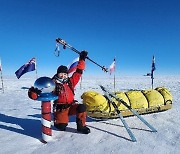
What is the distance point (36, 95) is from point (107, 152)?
71.3 inches

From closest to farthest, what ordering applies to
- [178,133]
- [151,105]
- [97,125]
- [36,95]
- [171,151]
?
1. [171,151]
2. [36,95]
3. [178,133]
4. [97,125]
5. [151,105]

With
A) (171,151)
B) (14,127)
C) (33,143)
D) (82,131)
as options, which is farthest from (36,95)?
(171,151)

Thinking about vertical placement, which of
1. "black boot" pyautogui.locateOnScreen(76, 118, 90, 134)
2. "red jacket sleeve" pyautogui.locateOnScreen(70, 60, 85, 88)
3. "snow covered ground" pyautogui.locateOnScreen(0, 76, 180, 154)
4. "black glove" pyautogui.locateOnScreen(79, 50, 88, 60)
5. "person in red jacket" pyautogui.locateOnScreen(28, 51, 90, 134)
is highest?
"black glove" pyautogui.locateOnScreen(79, 50, 88, 60)

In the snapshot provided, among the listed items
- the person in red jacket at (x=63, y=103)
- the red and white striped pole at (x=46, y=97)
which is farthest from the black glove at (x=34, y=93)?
the person in red jacket at (x=63, y=103)

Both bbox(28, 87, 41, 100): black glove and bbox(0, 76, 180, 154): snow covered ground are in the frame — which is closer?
bbox(0, 76, 180, 154): snow covered ground

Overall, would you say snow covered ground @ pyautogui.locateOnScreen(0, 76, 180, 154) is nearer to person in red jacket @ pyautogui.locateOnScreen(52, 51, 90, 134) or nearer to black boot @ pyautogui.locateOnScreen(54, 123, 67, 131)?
black boot @ pyautogui.locateOnScreen(54, 123, 67, 131)

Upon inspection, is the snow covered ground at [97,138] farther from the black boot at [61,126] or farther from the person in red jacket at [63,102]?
the person in red jacket at [63,102]

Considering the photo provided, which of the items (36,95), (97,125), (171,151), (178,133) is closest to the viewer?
(171,151)

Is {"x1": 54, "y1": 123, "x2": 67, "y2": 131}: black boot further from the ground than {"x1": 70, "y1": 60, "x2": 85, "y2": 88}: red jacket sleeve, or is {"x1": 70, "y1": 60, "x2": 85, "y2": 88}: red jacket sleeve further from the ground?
{"x1": 70, "y1": 60, "x2": 85, "y2": 88}: red jacket sleeve

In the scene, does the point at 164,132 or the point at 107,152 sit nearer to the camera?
the point at 107,152

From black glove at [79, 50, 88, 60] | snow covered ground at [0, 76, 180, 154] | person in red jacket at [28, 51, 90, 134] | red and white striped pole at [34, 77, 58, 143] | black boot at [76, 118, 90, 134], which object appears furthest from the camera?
black glove at [79, 50, 88, 60]

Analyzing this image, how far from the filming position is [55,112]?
6176 millimetres

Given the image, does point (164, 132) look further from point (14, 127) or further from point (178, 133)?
point (14, 127)

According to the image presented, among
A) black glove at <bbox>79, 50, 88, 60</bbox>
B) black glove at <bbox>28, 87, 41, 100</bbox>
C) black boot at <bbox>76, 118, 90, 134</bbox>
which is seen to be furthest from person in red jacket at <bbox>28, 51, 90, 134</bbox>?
black glove at <bbox>28, 87, 41, 100</bbox>
